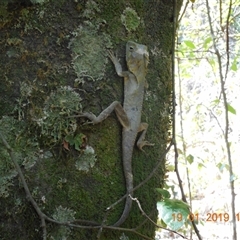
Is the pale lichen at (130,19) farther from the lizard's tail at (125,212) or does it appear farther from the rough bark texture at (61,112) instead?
the lizard's tail at (125,212)

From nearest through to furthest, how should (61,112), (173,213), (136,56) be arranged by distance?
(173,213) < (61,112) < (136,56)

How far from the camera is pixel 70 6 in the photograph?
150 centimetres

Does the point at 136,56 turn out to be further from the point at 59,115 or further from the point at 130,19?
the point at 59,115

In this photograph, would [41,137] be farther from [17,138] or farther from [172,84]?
[172,84]

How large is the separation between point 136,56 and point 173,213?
0.68 m

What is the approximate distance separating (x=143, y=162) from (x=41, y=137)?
1.59 ft

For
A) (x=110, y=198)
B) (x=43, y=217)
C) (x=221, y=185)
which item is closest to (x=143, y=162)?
(x=110, y=198)

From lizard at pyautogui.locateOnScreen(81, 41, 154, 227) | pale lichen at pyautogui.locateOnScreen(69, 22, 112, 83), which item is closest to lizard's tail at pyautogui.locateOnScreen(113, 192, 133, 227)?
lizard at pyautogui.locateOnScreen(81, 41, 154, 227)

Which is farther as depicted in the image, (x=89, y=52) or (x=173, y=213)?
(x=89, y=52)

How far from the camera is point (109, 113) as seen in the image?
1.49 m

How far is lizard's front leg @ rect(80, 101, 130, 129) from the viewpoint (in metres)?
1.43

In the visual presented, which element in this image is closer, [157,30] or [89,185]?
[89,185]

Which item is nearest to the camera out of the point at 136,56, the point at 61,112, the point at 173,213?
the point at 173,213

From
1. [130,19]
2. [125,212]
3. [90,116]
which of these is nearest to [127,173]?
[125,212]
